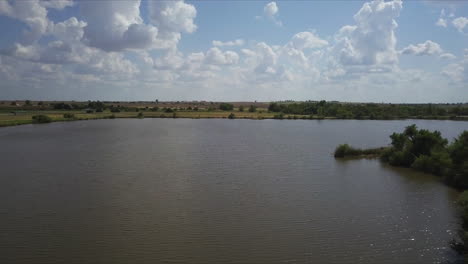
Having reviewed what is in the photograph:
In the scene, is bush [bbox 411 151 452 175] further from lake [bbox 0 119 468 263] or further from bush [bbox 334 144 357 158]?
bush [bbox 334 144 357 158]

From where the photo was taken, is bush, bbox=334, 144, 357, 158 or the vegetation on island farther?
bush, bbox=334, 144, 357, 158

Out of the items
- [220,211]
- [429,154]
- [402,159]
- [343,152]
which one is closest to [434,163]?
[429,154]

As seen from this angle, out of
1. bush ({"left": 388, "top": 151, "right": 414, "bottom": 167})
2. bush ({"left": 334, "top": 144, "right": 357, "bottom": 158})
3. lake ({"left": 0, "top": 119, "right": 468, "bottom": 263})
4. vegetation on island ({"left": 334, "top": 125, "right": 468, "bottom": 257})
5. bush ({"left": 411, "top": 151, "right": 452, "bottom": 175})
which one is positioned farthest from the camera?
bush ({"left": 334, "top": 144, "right": 357, "bottom": 158})

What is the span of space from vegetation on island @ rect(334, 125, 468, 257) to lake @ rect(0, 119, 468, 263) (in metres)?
1.11

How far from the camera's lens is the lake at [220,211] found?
13.3 meters

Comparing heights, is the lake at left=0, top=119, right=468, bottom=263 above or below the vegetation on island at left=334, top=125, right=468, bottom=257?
below

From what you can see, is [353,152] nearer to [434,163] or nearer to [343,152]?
[343,152]

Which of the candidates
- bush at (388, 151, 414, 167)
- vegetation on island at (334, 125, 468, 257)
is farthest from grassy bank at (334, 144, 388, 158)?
bush at (388, 151, 414, 167)

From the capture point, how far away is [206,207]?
18094mm

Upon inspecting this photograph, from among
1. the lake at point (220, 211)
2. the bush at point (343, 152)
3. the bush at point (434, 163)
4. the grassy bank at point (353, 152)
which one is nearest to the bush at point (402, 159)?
the bush at point (434, 163)

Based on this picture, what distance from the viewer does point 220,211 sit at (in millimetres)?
17547

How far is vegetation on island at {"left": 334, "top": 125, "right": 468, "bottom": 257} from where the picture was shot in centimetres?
2211

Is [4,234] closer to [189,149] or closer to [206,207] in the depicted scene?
[206,207]

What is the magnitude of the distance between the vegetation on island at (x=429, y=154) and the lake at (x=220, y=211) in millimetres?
1109
